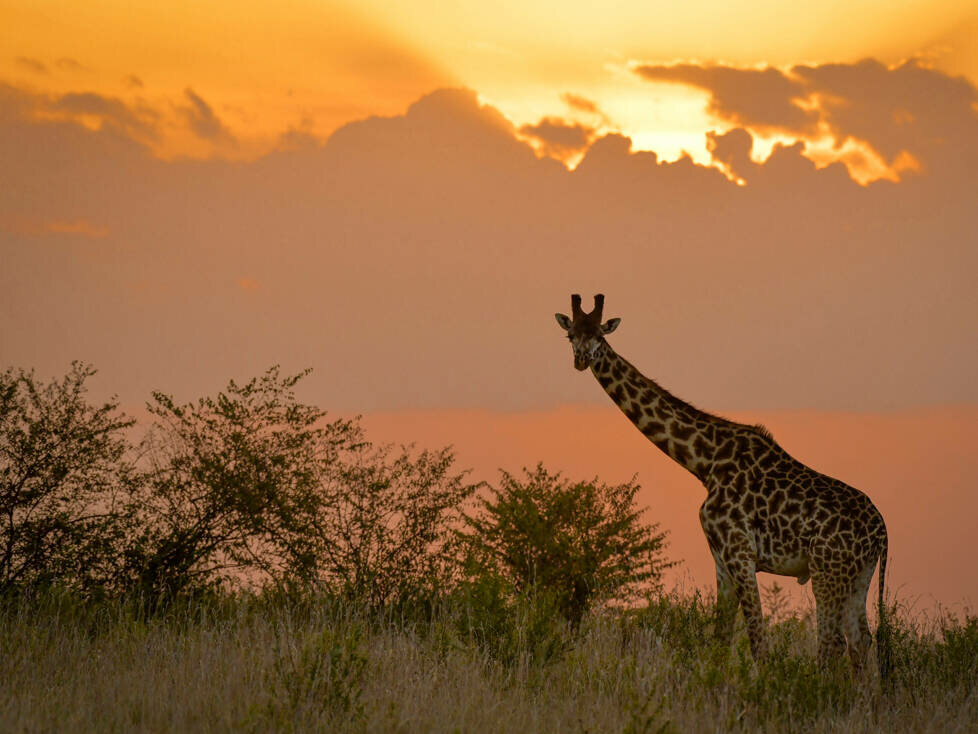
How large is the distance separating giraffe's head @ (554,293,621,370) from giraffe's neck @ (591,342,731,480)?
0.78 ft

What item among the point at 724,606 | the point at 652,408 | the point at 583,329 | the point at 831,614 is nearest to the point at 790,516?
the point at 831,614

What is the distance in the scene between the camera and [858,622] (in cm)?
1324

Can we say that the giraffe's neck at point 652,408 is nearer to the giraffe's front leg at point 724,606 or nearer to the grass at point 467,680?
the giraffe's front leg at point 724,606

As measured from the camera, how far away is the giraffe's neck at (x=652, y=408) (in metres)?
14.7

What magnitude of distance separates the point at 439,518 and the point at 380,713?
878 centimetres

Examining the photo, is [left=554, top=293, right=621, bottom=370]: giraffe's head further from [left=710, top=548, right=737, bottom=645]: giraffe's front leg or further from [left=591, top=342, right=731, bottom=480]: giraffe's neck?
[left=710, top=548, right=737, bottom=645]: giraffe's front leg

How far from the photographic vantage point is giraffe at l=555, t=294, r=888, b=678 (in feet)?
42.9

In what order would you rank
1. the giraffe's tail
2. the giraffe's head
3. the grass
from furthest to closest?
1. the giraffe's head
2. the giraffe's tail
3. the grass

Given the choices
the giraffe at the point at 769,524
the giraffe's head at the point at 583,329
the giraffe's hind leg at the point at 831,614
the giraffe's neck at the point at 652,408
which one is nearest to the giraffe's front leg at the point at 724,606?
the giraffe at the point at 769,524

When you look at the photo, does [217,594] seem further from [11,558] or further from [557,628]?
[557,628]

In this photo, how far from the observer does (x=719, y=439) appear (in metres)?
14.5

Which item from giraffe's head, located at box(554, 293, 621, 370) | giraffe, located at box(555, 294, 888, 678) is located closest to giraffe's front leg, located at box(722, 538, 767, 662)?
giraffe, located at box(555, 294, 888, 678)

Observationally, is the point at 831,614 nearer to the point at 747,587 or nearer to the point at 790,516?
the point at 747,587

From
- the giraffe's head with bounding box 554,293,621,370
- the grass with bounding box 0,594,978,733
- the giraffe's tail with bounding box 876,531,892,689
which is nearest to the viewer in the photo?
the grass with bounding box 0,594,978,733
